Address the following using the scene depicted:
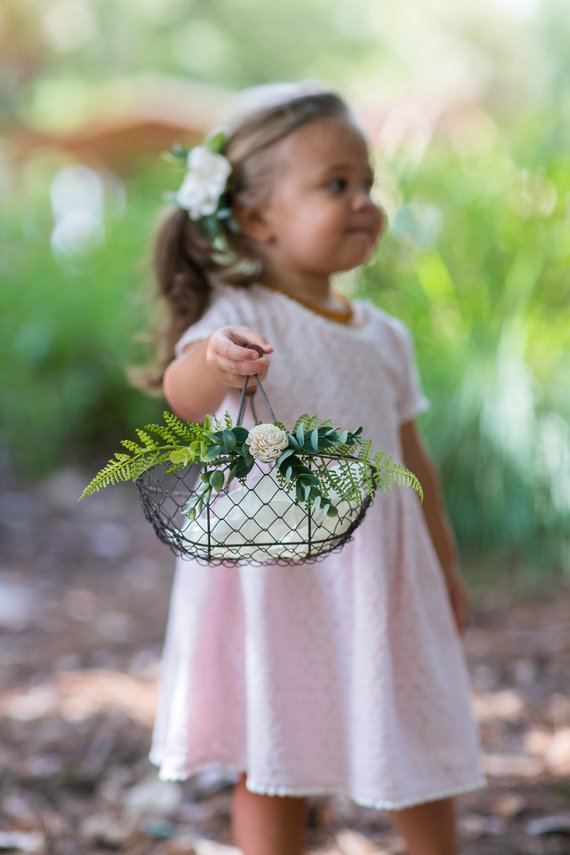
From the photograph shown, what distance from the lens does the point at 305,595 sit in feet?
5.43

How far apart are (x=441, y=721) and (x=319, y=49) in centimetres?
1953

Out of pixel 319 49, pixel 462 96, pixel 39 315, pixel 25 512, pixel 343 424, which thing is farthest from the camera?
pixel 319 49

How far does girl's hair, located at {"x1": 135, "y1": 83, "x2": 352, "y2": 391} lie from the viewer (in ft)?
5.61

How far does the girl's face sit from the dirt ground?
1.25 m

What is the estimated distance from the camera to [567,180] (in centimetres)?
399

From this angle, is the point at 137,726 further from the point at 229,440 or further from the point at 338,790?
the point at 229,440

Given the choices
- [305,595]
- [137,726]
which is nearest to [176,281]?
[305,595]

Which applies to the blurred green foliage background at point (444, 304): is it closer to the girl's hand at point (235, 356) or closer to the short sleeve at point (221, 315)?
the short sleeve at point (221, 315)

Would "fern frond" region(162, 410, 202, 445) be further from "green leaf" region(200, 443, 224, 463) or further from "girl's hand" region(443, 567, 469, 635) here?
"girl's hand" region(443, 567, 469, 635)

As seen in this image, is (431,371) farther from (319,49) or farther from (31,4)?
(319,49)

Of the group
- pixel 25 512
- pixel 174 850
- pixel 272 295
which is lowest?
pixel 174 850

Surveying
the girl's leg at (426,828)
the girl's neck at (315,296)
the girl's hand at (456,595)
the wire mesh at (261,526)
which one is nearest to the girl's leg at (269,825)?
the girl's leg at (426,828)

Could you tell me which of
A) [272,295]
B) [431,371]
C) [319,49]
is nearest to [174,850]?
[272,295]

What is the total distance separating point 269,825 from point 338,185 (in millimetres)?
1039
